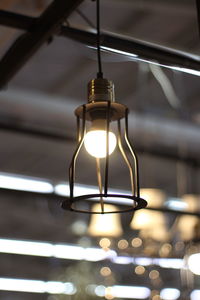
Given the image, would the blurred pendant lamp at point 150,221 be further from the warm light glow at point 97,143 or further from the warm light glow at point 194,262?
the warm light glow at point 97,143

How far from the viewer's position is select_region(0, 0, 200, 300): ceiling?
3070mm

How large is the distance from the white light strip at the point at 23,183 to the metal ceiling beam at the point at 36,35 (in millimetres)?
3772

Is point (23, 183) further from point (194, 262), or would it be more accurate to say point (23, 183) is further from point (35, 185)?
point (194, 262)

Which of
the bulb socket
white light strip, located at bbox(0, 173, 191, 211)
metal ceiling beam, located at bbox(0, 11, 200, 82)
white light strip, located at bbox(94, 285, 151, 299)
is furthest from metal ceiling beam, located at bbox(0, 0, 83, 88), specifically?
white light strip, located at bbox(94, 285, 151, 299)

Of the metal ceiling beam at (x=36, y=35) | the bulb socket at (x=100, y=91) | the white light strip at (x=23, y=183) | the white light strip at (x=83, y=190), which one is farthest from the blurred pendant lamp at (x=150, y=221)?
the bulb socket at (x=100, y=91)

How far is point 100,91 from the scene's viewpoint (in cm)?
143

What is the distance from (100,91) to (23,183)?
191 inches

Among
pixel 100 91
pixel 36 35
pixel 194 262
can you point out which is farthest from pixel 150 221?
pixel 100 91

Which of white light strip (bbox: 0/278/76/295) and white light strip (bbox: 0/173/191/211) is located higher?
white light strip (bbox: 0/173/191/211)

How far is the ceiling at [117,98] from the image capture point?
121 inches

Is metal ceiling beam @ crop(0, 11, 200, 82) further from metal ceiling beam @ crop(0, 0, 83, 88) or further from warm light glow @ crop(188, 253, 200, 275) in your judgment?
warm light glow @ crop(188, 253, 200, 275)

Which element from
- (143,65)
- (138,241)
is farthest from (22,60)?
(138,241)

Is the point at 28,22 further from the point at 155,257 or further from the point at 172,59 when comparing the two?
the point at 155,257

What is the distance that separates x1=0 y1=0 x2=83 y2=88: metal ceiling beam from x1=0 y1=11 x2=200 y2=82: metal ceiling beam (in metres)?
0.03
